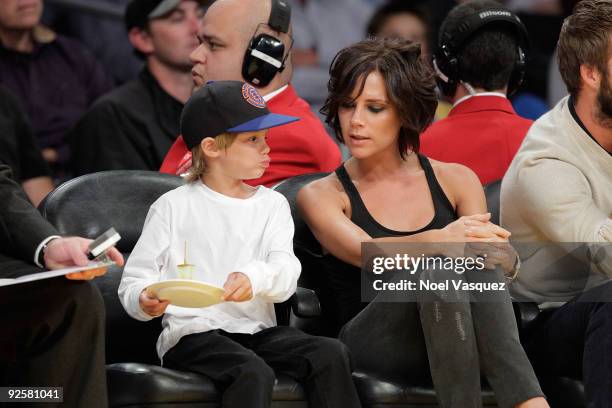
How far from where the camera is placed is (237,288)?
10.0ft

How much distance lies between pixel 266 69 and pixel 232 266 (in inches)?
47.2

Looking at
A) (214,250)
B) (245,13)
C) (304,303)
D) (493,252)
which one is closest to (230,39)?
(245,13)

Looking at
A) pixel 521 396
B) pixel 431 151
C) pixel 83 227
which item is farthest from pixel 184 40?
pixel 521 396

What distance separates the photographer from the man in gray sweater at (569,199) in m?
3.47

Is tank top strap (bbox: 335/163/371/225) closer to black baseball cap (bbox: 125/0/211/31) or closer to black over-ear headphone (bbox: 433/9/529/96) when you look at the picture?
black over-ear headphone (bbox: 433/9/529/96)

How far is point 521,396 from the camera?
10.2ft

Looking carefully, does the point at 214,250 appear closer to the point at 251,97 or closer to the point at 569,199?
the point at 251,97

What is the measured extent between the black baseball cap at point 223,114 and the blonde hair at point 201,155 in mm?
18

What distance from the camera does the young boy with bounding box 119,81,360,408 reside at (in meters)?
3.11

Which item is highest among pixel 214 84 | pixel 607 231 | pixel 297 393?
pixel 214 84

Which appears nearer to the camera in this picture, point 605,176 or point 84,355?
point 84,355

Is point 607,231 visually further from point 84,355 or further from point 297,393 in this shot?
point 84,355

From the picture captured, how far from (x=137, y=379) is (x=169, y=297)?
0.88 ft

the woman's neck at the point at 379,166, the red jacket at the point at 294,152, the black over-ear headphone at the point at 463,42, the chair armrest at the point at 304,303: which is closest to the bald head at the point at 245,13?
the red jacket at the point at 294,152
